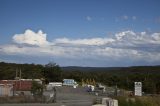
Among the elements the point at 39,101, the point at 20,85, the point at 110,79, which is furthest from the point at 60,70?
the point at 39,101

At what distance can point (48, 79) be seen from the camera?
119562mm

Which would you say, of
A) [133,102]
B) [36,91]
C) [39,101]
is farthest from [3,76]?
[133,102]

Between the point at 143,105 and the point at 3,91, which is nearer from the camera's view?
the point at 143,105

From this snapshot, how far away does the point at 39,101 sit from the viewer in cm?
4856

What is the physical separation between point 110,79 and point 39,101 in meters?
77.5

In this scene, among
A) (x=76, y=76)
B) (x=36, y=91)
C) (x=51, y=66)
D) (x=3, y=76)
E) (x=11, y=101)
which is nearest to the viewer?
(x=11, y=101)

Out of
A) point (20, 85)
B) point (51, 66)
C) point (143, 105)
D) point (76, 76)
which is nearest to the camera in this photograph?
point (143, 105)

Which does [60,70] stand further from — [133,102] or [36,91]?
[133,102]

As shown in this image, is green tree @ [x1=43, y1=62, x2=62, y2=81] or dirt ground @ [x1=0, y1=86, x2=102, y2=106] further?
green tree @ [x1=43, y1=62, x2=62, y2=81]

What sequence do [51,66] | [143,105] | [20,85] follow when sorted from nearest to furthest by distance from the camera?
[143,105], [20,85], [51,66]

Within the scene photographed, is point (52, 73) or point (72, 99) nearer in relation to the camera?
point (72, 99)

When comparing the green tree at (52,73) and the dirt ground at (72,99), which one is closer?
the dirt ground at (72,99)

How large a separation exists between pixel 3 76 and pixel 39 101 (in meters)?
67.9

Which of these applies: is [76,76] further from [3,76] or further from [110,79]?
[3,76]
